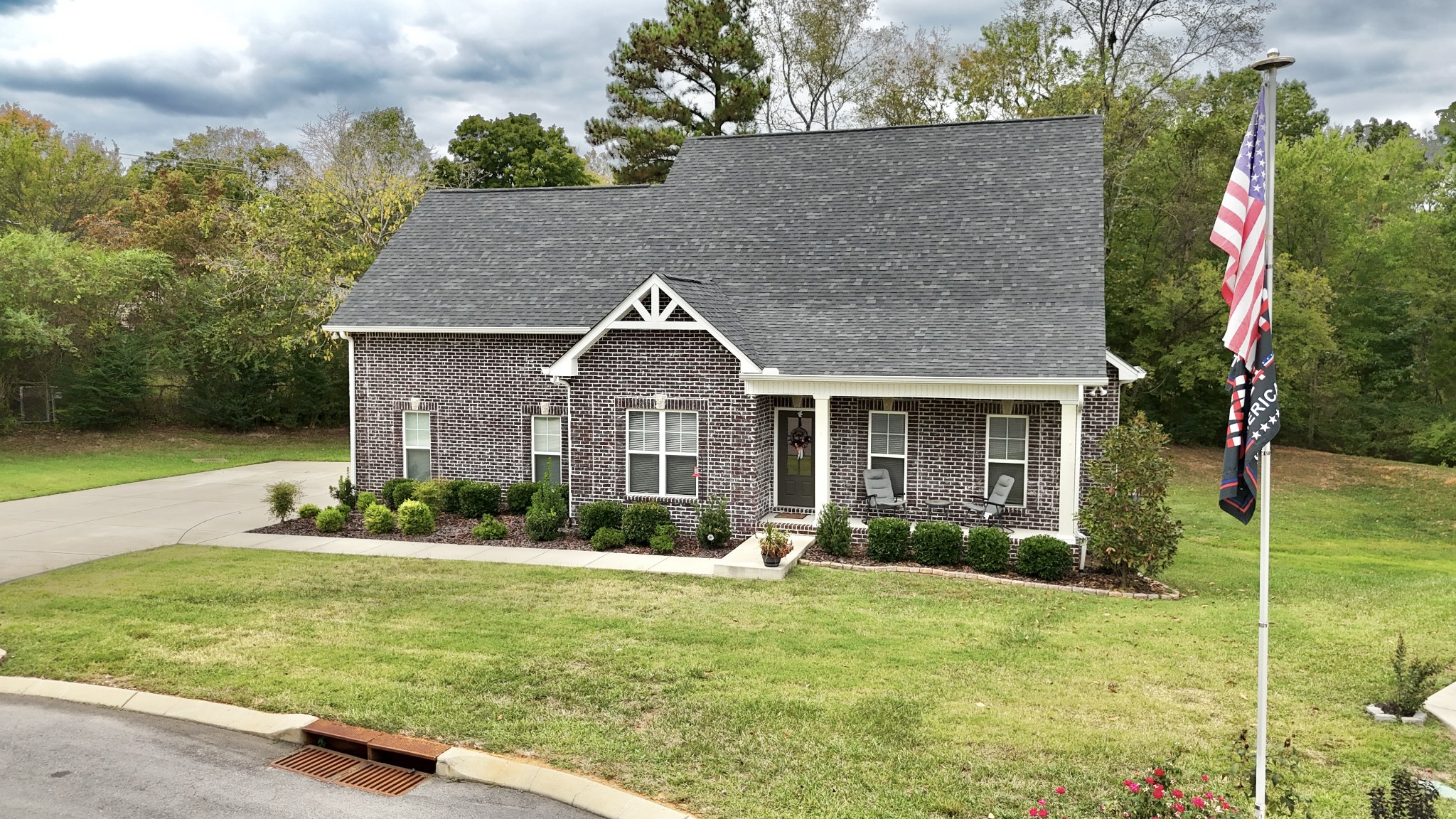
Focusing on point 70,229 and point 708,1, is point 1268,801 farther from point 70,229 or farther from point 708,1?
point 70,229

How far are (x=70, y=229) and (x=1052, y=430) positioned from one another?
49.1 meters

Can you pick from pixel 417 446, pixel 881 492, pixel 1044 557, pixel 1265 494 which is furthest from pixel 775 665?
pixel 417 446

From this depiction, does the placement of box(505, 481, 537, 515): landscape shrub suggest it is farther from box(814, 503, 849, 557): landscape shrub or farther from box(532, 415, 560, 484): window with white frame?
box(814, 503, 849, 557): landscape shrub

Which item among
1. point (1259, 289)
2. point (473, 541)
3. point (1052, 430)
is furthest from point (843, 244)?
point (1259, 289)

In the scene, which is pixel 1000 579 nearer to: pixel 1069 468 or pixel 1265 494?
pixel 1069 468

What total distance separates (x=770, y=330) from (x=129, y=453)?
2456 centimetres

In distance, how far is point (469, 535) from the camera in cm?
1758

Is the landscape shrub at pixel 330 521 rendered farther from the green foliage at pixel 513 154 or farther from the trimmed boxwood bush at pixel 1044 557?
the green foliage at pixel 513 154

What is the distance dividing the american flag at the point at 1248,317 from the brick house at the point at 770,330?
867 cm

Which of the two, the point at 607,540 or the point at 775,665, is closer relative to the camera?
the point at 775,665

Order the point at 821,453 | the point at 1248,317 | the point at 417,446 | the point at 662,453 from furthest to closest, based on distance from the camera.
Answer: the point at 417,446
the point at 662,453
the point at 821,453
the point at 1248,317

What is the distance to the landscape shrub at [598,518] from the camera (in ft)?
55.5

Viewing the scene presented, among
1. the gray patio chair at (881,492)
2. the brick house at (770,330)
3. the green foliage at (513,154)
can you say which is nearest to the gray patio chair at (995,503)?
the brick house at (770,330)

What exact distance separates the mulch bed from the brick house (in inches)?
37.3
